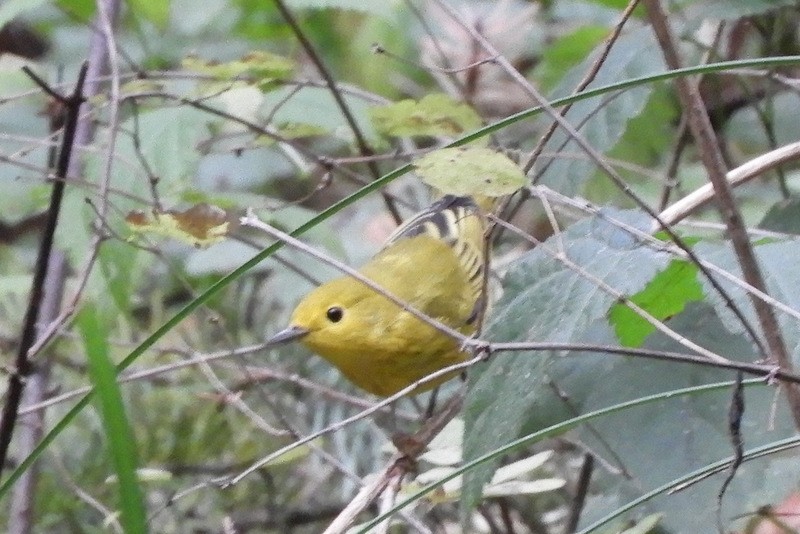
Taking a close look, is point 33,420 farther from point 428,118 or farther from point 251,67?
point 428,118

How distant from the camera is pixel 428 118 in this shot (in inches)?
55.1

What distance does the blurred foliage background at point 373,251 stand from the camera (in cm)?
95

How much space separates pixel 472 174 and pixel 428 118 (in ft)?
2.09

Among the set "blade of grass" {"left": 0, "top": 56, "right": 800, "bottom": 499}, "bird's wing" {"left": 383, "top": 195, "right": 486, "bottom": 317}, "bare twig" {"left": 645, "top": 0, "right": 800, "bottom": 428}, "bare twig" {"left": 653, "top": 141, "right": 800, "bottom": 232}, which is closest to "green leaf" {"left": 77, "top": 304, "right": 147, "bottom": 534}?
"blade of grass" {"left": 0, "top": 56, "right": 800, "bottom": 499}

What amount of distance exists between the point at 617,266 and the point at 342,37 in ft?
8.85

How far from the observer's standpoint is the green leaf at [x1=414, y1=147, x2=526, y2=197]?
0.77 m

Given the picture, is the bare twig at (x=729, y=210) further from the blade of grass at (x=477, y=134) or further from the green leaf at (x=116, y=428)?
the green leaf at (x=116, y=428)

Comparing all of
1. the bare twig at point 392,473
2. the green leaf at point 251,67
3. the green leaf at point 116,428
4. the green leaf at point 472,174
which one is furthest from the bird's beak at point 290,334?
the green leaf at point 116,428

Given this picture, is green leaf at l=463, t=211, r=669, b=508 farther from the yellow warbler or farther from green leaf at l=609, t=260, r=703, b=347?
the yellow warbler

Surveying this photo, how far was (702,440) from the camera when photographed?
1.08 meters

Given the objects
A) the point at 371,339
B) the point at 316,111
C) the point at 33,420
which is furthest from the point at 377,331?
the point at 33,420

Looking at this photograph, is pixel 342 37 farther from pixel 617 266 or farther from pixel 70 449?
pixel 617 266

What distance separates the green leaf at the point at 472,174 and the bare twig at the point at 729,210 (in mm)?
196

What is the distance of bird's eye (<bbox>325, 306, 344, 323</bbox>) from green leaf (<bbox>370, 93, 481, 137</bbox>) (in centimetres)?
29
